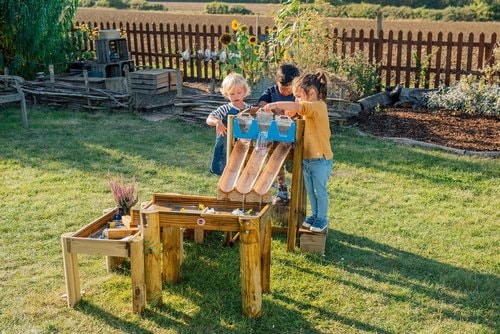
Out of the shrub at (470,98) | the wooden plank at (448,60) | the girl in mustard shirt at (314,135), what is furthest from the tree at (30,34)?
the girl in mustard shirt at (314,135)

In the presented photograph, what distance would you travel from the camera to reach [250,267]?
409 centimetres

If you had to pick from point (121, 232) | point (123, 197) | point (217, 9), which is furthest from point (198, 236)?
point (217, 9)

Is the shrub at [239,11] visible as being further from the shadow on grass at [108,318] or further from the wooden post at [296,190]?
the shadow on grass at [108,318]

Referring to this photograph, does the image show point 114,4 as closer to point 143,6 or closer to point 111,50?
point 143,6

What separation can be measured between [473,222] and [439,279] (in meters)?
1.35

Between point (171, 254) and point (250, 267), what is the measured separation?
83 centimetres

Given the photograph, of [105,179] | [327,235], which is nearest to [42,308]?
[327,235]

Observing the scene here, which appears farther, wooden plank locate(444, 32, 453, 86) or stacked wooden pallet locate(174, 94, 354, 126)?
wooden plank locate(444, 32, 453, 86)

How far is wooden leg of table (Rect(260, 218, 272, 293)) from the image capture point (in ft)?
14.5

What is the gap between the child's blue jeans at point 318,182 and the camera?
5207mm

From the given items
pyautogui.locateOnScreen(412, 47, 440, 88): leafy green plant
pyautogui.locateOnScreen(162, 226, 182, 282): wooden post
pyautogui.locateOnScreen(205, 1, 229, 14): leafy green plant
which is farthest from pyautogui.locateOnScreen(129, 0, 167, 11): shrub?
pyautogui.locateOnScreen(162, 226, 182, 282): wooden post

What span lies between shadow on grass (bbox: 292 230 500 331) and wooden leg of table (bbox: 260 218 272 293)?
55cm

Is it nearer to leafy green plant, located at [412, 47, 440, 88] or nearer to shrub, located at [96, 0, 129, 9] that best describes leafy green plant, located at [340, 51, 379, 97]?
leafy green plant, located at [412, 47, 440, 88]

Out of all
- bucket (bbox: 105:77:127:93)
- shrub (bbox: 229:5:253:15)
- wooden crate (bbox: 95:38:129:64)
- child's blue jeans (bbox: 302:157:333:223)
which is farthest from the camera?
shrub (bbox: 229:5:253:15)
